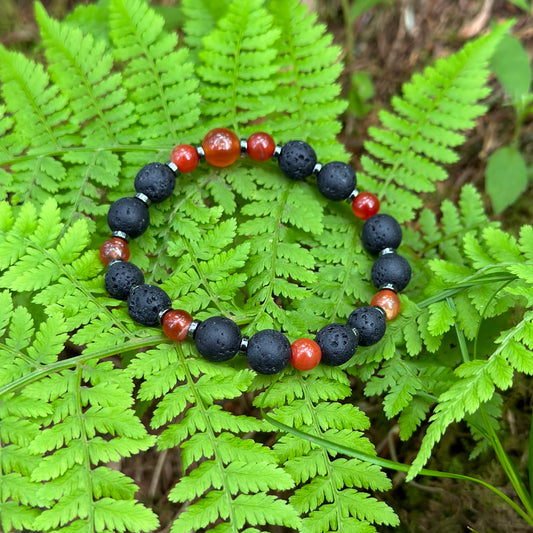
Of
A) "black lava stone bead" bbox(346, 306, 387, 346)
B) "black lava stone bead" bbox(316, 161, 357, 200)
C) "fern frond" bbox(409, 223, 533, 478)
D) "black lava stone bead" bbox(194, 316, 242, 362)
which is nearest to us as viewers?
"fern frond" bbox(409, 223, 533, 478)

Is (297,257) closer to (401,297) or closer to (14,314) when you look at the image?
(401,297)

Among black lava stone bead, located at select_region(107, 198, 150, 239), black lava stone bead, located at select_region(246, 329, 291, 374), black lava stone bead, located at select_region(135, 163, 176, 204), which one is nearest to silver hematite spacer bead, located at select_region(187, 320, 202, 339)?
black lava stone bead, located at select_region(246, 329, 291, 374)

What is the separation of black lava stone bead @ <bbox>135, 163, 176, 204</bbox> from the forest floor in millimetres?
1519

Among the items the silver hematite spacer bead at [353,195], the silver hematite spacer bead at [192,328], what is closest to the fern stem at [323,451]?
the silver hematite spacer bead at [192,328]

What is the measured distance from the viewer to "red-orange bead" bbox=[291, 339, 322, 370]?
2184 mm

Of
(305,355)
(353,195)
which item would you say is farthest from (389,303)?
(353,195)

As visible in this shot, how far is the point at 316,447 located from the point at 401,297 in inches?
33.1

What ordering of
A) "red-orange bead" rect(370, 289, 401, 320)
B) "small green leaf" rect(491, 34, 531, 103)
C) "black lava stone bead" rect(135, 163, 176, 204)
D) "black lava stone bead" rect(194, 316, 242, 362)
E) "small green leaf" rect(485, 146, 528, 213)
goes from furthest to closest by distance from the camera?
"small green leaf" rect(491, 34, 531, 103) → "small green leaf" rect(485, 146, 528, 213) → "black lava stone bead" rect(135, 163, 176, 204) → "red-orange bead" rect(370, 289, 401, 320) → "black lava stone bead" rect(194, 316, 242, 362)

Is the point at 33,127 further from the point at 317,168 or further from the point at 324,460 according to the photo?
the point at 324,460

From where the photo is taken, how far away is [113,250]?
7.96ft

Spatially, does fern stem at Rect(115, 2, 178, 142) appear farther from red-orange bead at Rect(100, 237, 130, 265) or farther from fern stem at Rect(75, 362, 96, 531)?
fern stem at Rect(75, 362, 96, 531)

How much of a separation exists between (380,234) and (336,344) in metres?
0.66

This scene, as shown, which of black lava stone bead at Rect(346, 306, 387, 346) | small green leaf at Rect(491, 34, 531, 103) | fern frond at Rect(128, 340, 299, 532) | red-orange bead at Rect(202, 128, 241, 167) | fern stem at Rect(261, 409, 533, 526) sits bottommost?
fern frond at Rect(128, 340, 299, 532)

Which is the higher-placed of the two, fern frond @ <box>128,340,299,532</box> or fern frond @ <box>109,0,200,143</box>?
fern frond @ <box>109,0,200,143</box>
